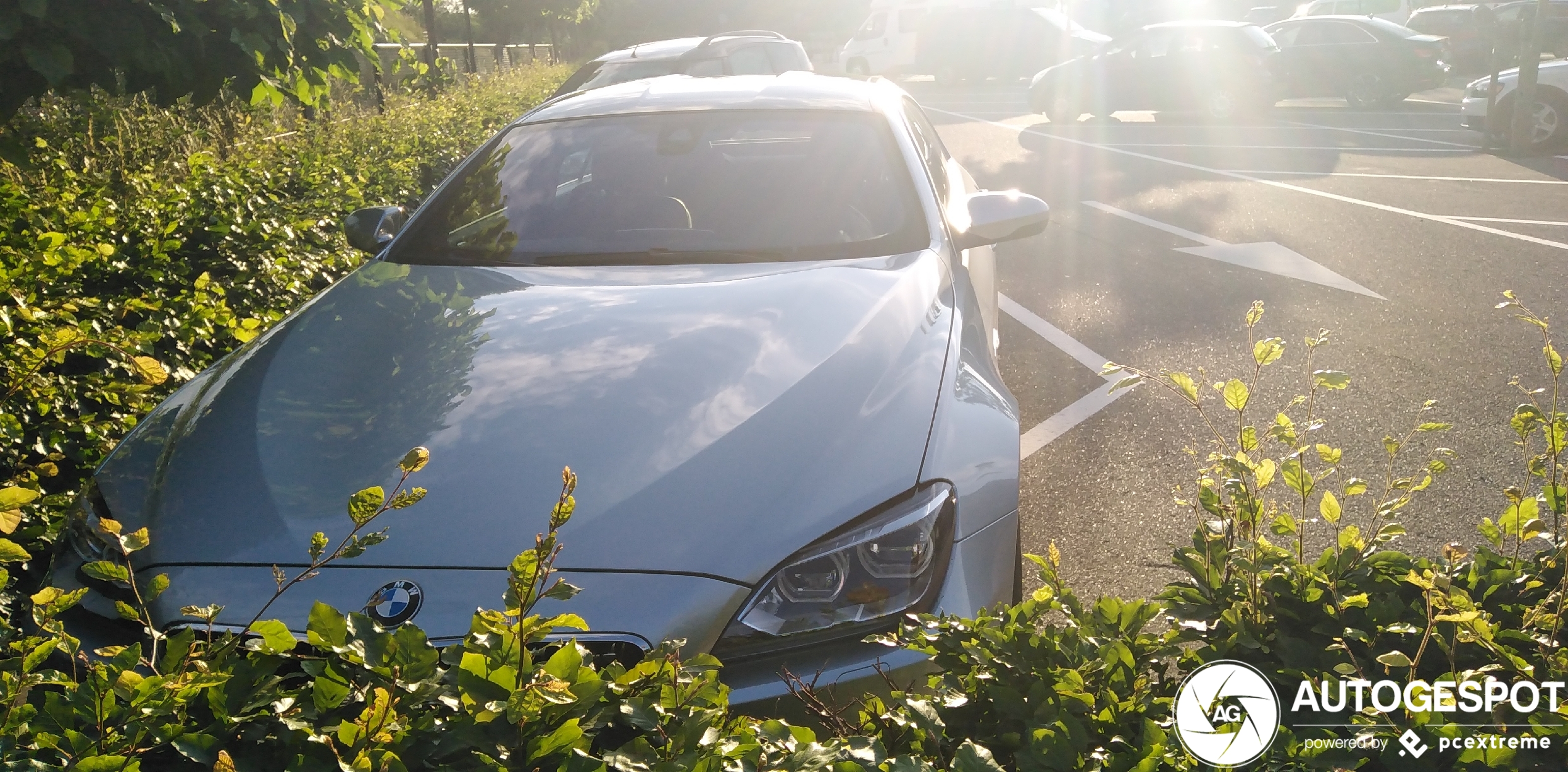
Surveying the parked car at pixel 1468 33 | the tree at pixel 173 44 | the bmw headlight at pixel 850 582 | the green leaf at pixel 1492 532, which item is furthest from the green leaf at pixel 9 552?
the parked car at pixel 1468 33

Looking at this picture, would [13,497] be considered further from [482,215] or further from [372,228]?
[372,228]

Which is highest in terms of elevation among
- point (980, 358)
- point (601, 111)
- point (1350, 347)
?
point (601, 111)

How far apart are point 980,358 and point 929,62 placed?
2720cm

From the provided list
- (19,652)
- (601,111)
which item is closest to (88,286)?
(601,111)

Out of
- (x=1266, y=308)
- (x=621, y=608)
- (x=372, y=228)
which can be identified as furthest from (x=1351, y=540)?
(x=1266, y=308)

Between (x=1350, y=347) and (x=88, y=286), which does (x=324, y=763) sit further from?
(x=1350, y=347)

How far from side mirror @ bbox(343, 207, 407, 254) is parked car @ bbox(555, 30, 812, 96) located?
5.77m

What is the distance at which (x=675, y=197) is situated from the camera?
3980 mm

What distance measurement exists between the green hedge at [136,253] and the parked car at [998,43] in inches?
862

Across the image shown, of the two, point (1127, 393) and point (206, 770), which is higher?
point (206, 770)

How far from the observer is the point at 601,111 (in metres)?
4.48

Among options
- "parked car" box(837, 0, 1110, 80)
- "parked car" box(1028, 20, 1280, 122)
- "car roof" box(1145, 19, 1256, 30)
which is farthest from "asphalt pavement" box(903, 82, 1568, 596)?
"parked car" box(837, 0, 1110, 80)

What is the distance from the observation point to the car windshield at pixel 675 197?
12.2ft

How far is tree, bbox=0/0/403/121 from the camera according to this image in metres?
4.16
